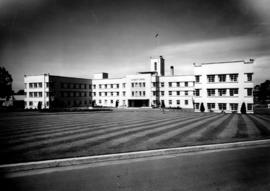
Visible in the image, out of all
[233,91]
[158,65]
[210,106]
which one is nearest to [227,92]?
[233,91]

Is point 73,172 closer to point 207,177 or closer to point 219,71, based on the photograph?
point 207,177

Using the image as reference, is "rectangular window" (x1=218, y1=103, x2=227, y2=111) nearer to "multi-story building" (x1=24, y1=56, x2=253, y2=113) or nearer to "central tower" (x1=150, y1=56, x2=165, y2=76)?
"multi-story building" (x1=24, y1=56, x2=253, y2=113)

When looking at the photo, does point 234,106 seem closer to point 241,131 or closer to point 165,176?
point 241,131

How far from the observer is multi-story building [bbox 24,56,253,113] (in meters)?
48.9

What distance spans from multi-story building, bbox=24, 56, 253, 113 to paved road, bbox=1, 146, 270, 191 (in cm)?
4451

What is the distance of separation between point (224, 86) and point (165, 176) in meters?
48.8

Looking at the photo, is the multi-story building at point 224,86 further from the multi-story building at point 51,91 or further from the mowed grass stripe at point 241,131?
the multi-story building at point 51,91

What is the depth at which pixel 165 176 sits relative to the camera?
22.8ft

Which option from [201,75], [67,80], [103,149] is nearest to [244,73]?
[201,75]

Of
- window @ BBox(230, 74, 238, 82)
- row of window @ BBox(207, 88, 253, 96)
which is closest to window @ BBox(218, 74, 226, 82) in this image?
window @ BBox(230, 74, 238, 82)

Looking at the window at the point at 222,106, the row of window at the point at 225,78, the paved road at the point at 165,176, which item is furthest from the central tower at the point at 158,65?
the paved road at the point at 165,176

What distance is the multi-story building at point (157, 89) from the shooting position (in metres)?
48.9

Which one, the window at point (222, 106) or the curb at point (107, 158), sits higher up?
the window at point (222, 106)

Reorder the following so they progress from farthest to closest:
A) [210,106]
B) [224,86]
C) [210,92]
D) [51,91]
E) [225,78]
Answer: [51,91], [210,92], [210,106], [225,78], [224,86]
